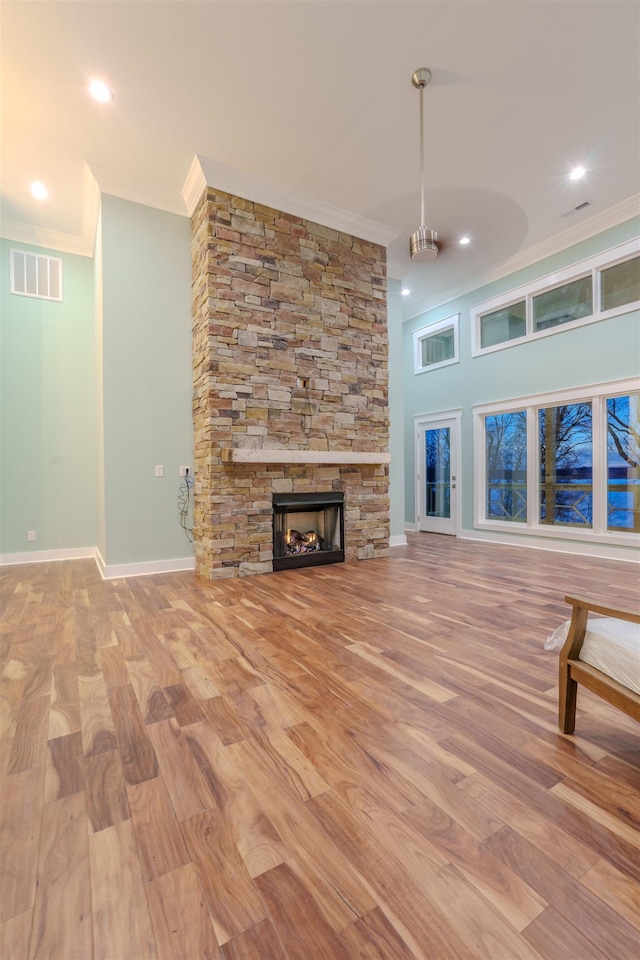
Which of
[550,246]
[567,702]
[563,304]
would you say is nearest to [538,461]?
[563,304]

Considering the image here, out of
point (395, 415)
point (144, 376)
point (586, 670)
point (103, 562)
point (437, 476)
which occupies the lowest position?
point (103, 562)

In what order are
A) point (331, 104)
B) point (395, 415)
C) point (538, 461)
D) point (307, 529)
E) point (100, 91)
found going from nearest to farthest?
1. point (100, 91)
2. point (331, 104)
3. point (307, 529)
4. point (538, 461)
5. point (395, 415)

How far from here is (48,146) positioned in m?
3.72

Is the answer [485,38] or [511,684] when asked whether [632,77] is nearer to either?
[485,38]

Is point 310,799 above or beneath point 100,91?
beneath

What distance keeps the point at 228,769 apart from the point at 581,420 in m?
5.52

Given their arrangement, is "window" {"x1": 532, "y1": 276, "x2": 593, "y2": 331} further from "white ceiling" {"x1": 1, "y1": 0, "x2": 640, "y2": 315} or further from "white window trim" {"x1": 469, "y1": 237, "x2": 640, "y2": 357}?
"white ceiling" {"x1": 1, "y1": 0, "x2": 640, "y2": 315}

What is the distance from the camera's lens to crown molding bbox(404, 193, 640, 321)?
469cm

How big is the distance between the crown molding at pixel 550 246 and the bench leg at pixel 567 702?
5.41m

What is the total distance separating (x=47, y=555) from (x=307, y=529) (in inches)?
117

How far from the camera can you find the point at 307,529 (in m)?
4.71

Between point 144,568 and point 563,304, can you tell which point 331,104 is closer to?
point 563,304

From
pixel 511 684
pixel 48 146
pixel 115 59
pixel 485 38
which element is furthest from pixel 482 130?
pixel 511 684

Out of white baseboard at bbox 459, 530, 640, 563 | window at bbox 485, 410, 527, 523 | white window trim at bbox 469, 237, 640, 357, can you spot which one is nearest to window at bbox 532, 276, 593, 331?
white window trim at bbox 469, 237, 640, 357
